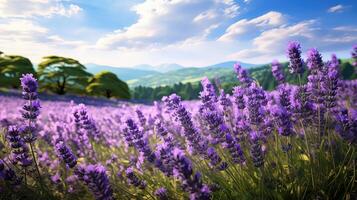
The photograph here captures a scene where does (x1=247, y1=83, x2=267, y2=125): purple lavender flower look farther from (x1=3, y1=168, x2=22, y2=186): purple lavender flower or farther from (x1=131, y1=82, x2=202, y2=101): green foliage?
(x1=131, y1=82, x2=202, y2=101): green foliage

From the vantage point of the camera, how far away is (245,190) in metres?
3.34

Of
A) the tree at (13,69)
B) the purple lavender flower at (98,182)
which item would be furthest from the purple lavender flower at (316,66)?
the tree at (13,69)

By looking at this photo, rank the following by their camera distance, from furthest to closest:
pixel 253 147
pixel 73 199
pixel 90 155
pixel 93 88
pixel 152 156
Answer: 1. pixel 93 88
2. pixel 90 155
3. pixel 73 199
4. pixel 152 156
5. pixel 253 147

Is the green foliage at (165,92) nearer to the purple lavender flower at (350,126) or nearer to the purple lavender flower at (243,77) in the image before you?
the purple lavender flower at (243,77)

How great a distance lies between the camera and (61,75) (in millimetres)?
31875

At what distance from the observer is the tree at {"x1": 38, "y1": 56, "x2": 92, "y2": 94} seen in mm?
31766

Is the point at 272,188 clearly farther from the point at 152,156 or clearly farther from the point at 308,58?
the point at 308,58

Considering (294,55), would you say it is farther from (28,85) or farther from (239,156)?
(28,85)

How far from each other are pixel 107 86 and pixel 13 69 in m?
7.52

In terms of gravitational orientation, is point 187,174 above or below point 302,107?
below

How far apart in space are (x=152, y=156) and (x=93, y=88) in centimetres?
2899

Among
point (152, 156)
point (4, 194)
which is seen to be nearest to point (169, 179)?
point (152, 156)

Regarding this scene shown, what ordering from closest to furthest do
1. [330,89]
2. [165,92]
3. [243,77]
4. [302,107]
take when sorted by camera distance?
[302,107], [330,89], [243,77], [165,92]

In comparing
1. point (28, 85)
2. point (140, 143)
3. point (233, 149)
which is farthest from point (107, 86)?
point (233, 149)
